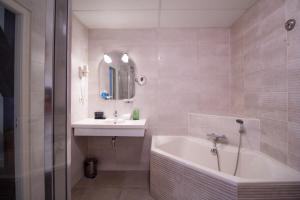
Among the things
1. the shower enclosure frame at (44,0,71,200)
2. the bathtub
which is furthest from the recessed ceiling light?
the shower enclosure frame at (44,0,71,200)

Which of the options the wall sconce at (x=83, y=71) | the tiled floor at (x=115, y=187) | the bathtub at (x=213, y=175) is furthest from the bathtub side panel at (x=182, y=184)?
the wall sconce at (x=83, y=71)

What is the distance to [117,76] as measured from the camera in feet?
7.48

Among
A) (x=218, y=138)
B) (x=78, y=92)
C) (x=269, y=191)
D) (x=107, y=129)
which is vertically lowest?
(x=269, y=191)

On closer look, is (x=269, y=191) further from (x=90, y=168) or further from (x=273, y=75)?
(x=90, y=168)

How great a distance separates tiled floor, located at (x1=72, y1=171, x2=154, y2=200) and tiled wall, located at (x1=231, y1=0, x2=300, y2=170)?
1.41m

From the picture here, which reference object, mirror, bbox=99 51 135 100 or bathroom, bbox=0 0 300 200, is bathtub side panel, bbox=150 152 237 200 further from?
mirror, bbox=99 51 135 100

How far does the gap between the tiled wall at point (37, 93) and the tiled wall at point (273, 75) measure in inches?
64.9

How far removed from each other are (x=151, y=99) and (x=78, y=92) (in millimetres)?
1031

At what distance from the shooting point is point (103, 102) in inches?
90.2

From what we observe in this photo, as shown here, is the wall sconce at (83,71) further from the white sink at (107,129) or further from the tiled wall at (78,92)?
the white sink at (107,129)

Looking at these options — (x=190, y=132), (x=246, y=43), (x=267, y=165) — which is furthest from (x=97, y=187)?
(x=246, y=43)

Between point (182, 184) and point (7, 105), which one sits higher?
point (7, 105)

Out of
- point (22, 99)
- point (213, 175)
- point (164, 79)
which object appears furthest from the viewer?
point (164, 79)

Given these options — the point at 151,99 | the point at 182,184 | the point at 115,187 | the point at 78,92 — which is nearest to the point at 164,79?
the point at 151,99
